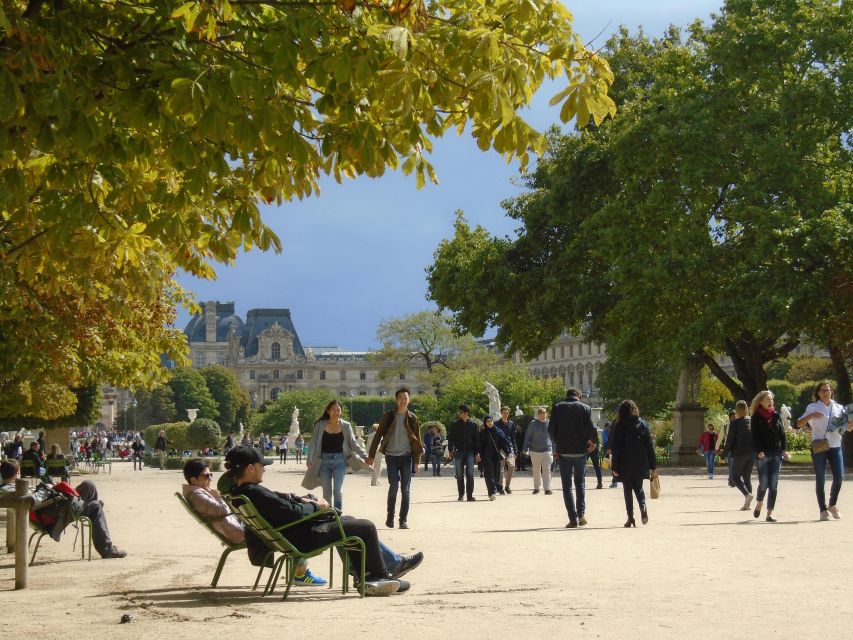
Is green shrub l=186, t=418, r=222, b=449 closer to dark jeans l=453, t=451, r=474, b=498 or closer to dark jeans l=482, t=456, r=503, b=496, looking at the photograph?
dark jeans l=482, t=456, r=503, b=496

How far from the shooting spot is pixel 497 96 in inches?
246

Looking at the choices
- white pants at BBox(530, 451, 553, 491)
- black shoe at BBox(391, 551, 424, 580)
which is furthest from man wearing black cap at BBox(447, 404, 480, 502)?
black shoe at BBox(391, 551, 424, 580)

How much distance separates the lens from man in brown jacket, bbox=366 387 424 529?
15.0m

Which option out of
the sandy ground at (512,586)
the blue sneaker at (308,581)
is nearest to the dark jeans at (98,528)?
the sandy ground at (512,586)

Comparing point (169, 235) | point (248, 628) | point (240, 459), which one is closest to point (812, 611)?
point (248, 628)

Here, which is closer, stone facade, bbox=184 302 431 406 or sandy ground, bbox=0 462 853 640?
sandy ground, bbox=0 462 853 640

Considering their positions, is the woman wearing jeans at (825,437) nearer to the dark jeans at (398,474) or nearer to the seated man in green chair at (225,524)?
the dark jeans at (398,474)

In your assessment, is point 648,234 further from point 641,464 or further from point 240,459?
point 240,459

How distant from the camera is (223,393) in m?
136

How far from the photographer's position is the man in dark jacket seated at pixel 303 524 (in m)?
8.76

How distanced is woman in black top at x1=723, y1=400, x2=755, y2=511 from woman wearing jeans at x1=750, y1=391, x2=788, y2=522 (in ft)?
5.56

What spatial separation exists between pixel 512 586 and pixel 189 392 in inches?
4736

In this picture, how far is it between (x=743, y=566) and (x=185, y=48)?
6.06 m

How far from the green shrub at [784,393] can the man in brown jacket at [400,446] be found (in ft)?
238
